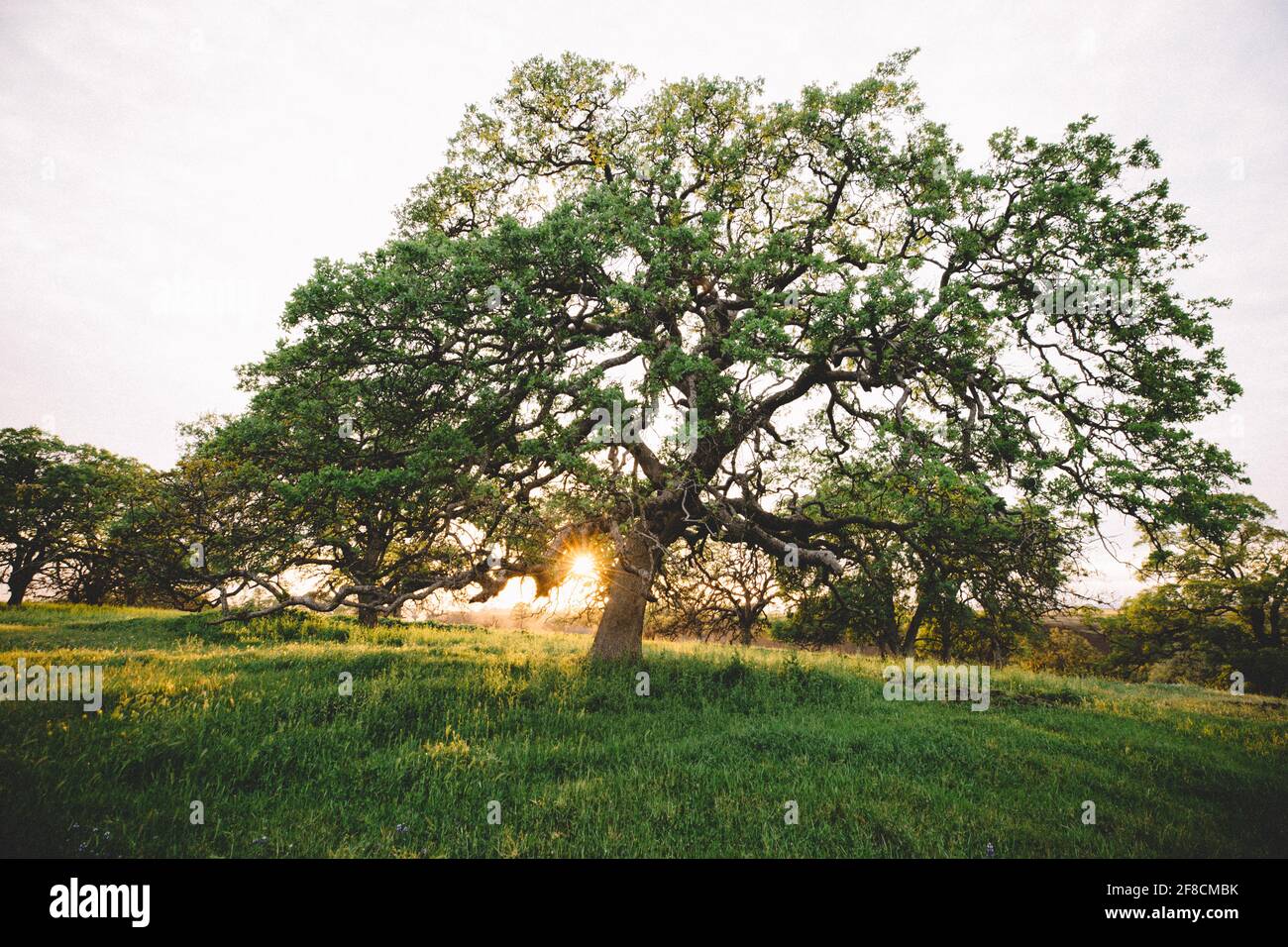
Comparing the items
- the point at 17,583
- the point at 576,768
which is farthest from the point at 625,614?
the point at 17,583

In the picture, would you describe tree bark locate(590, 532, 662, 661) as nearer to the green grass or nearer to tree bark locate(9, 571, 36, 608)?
the green grass

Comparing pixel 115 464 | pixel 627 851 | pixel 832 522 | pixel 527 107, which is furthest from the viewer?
pixel 115 464

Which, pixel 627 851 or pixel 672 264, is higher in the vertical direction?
pixel 672 264

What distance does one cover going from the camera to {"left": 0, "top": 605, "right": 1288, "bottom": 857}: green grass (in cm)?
510

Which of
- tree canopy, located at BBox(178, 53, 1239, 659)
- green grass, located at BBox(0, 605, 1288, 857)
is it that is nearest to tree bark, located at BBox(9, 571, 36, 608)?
green grass, located at BBox(0, 605, 1288, 857)

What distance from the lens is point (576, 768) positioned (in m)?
7.09

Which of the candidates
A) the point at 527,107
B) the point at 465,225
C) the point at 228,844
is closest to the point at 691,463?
the point at 228,844

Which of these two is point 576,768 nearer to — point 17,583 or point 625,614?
point 625,614

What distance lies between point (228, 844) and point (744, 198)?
16.9 m

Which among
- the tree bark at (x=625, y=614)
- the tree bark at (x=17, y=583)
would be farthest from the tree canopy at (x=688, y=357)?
the tree bark at (x=17, y=583)

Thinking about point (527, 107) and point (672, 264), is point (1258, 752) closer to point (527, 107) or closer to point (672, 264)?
point (672, 264)

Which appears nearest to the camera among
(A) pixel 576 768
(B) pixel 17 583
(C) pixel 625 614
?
(A) pixel 576 768

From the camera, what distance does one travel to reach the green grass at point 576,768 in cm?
510

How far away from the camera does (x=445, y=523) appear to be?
916cm
